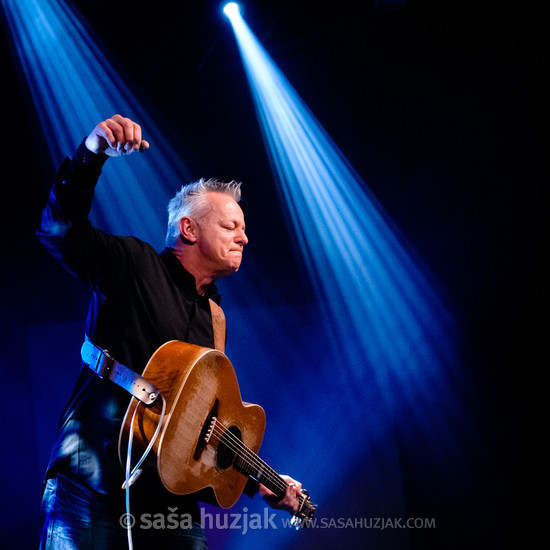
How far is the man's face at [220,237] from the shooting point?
2488mm

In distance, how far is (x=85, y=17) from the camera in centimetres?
482

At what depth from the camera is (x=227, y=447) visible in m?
2.15

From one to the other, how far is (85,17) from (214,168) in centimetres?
190

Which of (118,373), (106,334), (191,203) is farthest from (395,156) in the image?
(118,373)

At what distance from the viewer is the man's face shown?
2.49 metres

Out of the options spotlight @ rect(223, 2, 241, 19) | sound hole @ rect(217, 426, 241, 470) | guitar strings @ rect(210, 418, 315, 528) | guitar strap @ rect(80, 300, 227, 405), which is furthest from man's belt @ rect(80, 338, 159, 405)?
spotlight @ rect(223, 2, 241, 19)

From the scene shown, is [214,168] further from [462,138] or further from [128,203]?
[462,138]

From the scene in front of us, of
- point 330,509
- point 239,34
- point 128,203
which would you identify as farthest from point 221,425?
point 239,34

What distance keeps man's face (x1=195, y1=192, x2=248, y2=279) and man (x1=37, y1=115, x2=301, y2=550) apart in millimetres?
176

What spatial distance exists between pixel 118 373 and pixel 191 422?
0.33 m

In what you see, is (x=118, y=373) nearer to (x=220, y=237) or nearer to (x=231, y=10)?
(x=220, y=237)

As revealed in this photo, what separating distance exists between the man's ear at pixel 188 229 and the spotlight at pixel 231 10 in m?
3.10

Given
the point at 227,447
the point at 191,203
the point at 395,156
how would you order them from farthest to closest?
the point at 395,156, the point at 191,203, the point at 227,447
